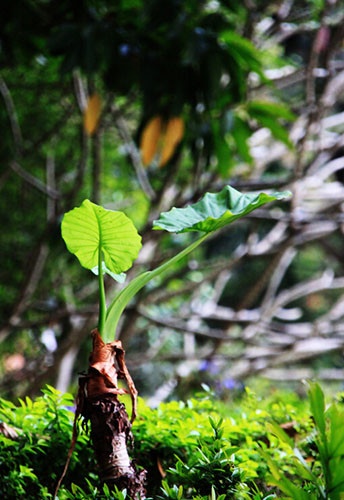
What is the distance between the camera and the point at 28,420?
0.74 meters

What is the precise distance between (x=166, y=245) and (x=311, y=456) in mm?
3018

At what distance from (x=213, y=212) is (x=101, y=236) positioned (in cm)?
14

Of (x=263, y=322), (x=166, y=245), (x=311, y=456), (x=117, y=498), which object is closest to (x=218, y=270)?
(x=263, y=322)

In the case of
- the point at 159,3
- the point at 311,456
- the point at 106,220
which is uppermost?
the point at 159,3

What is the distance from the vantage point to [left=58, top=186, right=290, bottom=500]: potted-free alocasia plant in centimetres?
58

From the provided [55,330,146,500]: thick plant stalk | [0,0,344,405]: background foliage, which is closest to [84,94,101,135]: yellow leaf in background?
[0,0,344,405]: background foliage

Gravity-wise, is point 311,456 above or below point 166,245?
above

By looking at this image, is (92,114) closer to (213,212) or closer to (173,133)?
(173,133)

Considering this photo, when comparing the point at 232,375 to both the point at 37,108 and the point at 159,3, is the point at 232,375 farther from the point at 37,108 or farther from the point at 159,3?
the point at 159,3

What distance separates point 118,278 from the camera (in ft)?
2.47

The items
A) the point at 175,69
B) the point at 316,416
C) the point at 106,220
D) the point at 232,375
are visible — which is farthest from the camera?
the point at 232,375

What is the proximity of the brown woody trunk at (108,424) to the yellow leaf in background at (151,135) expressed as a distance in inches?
49.4

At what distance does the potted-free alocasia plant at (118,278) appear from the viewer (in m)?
0.58

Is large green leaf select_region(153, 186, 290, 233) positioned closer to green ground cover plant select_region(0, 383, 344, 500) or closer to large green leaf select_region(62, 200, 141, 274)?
large green leaf select_region(62, 200, 141, 274)
